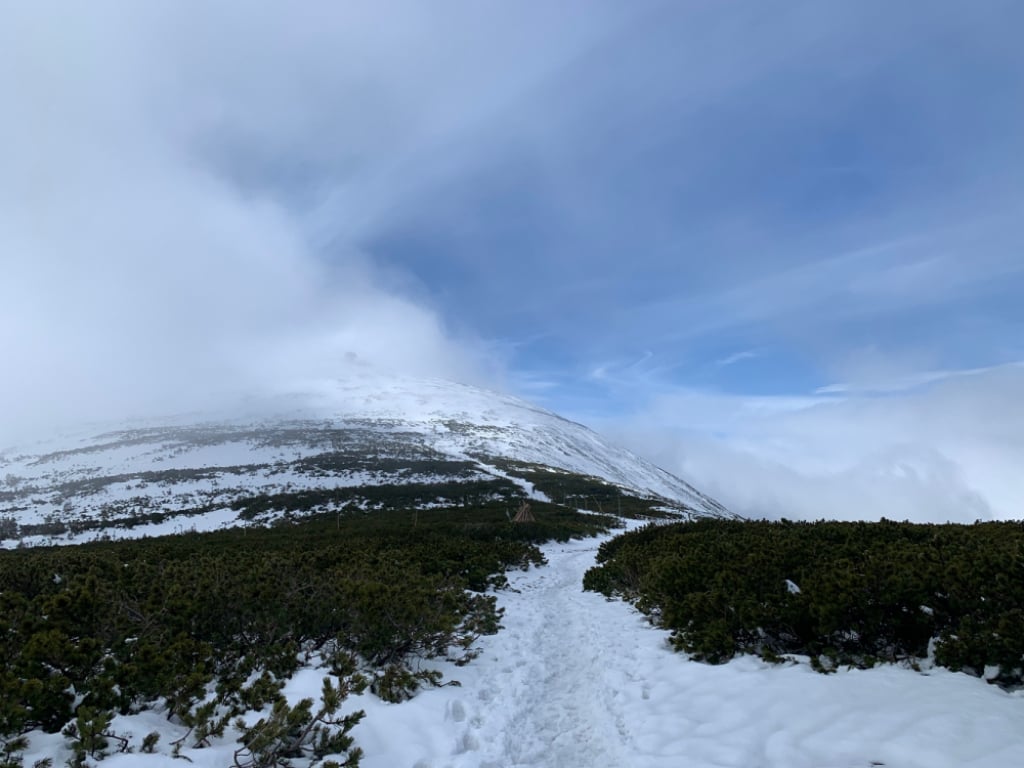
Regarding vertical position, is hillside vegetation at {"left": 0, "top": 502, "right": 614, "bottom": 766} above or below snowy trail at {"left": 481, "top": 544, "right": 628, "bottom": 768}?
above

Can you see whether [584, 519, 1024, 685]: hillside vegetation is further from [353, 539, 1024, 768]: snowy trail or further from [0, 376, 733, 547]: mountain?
[0, 376, 733, 547]: mountain

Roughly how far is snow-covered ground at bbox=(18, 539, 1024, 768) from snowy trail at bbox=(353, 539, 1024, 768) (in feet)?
0.05

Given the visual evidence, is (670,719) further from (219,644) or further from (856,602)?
(219,644)

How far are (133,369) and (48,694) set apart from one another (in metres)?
173

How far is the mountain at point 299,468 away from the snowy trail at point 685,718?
3048cm

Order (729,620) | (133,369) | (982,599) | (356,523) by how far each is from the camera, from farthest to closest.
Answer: (133,369) < (356,523) < (729,620) < (982,599)

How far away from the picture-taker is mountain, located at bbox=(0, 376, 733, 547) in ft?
116

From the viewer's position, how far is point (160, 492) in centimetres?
4144

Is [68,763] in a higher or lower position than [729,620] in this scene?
lower

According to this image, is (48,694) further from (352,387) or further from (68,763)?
(352,387)

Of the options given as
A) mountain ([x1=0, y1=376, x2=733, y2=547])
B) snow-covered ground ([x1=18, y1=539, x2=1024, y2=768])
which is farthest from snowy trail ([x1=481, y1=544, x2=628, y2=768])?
mountain ([x1=0, y1=376, x2=733, y2=547])

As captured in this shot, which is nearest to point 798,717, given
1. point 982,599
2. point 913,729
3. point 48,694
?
point 913,729

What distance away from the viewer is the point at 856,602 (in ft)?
20.5

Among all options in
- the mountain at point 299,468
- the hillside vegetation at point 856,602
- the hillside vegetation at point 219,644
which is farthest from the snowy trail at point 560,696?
the mountain at point 299,468
